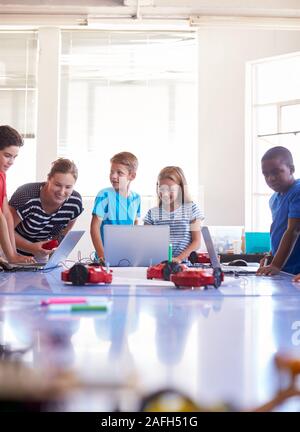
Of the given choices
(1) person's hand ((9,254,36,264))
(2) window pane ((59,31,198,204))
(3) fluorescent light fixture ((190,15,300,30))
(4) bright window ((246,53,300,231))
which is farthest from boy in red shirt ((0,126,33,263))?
(4) bright window ((246,53,300,231))

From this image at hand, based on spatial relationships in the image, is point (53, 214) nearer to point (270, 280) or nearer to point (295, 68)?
point (270, 280)

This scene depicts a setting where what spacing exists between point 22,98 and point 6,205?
2.65 meters

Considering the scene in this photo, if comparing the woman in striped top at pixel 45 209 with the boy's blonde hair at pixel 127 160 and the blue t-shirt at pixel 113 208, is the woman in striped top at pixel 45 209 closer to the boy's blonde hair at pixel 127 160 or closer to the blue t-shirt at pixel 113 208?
the blue t-shirt at pixel 113 208

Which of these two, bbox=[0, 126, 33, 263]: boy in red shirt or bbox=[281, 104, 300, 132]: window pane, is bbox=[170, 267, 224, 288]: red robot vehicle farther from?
bbox=[281, 104, 300, 132]: window pane

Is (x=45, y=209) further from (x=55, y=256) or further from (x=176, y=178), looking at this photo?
(x=176, y=178)

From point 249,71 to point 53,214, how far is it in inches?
114

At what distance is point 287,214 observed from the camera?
208cm

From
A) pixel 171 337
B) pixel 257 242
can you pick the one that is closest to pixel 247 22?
pixel 257 242

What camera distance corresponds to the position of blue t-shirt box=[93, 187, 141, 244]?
249 cm

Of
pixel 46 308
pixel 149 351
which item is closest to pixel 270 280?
pixel 46 308

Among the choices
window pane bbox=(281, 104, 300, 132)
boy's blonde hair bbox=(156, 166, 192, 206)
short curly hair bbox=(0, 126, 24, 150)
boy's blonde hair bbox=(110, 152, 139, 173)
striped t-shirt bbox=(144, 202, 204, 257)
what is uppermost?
window pane bbox=(281, 104, 300, 132)

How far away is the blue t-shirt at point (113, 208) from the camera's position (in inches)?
98.0

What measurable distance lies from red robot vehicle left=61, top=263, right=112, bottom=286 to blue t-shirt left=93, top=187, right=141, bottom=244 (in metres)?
1.22

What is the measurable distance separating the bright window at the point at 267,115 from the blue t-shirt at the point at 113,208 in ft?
6.83
